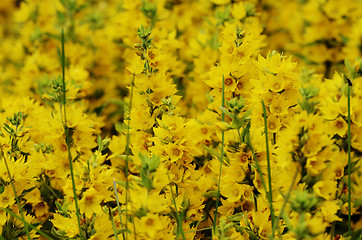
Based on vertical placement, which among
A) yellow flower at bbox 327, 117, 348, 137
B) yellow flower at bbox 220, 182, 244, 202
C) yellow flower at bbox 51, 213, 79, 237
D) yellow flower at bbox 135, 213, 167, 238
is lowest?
yellow flower at bbox 51, 213, 79, 237

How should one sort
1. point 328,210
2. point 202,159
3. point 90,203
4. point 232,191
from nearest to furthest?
1. point 328,210
2. point 90,203
3. point 232,191
4. point 202,159

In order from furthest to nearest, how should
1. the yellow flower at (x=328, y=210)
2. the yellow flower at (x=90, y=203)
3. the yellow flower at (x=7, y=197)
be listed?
the yellow flower at (x=7, y=197) < the yellow flower at (x=90, y=203) < the yellow flower at (x=328, y=210)

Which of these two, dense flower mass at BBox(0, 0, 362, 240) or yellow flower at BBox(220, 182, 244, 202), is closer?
dense flower mass at BBox(0, 0, 362, 240)

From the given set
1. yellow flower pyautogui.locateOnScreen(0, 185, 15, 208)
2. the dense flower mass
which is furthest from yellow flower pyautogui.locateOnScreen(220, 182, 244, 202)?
yellow flower pyautogui.locateOnScreen(0, 185, 15, 208)

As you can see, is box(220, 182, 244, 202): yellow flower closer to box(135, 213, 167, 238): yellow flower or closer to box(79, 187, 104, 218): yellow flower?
box(135, 213, 167, 238): yellow flower

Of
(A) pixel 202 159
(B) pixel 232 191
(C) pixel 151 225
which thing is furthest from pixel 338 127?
(C) pixel 151 225

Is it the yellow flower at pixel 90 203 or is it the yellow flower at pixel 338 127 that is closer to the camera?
the yellow flower at pixel 90 203

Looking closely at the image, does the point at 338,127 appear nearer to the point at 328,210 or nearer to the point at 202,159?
the point at 328,210

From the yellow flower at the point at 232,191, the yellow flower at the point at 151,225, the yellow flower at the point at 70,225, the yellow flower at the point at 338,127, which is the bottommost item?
the yellow flower at the point at 70,225

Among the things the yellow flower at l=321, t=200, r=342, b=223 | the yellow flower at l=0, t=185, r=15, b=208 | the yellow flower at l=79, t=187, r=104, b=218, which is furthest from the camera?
the yellow flower at l=0, t=185, r=15, b=208

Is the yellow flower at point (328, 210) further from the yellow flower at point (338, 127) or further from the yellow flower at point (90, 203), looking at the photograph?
the yellow flower at point (90, 203)

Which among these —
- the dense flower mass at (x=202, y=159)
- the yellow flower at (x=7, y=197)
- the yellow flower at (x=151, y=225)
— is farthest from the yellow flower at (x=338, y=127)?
the yellow flower at (x=7, y=197)

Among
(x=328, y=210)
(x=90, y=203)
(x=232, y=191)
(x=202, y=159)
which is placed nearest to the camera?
(x=328, y=210)

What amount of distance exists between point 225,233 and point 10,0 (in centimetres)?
525
